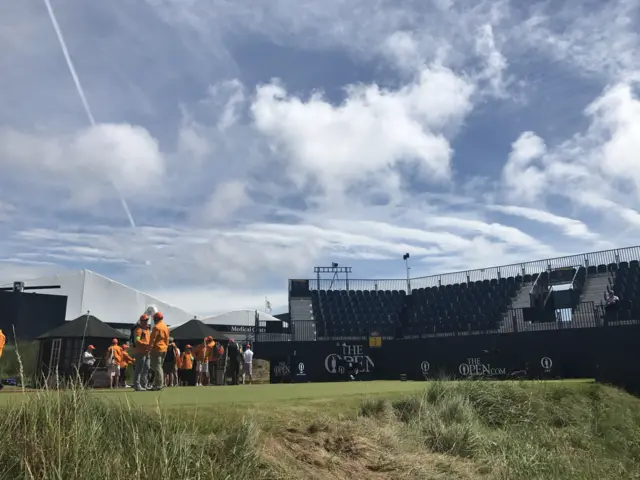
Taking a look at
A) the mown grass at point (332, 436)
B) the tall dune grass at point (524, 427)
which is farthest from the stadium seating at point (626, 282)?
the mown grass at point (332, 436)

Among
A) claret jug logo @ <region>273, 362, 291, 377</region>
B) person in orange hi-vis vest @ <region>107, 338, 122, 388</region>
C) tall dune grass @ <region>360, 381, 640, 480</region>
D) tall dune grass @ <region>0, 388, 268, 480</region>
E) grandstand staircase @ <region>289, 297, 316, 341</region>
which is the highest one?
grandstand staircase @ <region>289, 297, 316, 341</region>

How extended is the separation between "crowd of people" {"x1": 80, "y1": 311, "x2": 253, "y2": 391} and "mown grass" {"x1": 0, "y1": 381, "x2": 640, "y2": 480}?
9.94 feet

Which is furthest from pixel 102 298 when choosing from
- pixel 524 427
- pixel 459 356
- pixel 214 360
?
pixel 524 427

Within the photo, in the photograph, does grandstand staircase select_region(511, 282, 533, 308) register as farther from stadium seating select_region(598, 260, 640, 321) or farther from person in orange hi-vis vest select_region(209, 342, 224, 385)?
person in orange hi-vis vest select_region(209, 342, 224, 385)

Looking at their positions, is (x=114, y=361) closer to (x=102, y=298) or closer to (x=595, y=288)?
(x=595, y=288)

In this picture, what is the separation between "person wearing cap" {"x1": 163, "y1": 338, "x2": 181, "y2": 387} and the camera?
17203mm

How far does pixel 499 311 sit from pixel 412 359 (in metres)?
A: 6.49

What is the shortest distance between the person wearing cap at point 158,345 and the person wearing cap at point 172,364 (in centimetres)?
528

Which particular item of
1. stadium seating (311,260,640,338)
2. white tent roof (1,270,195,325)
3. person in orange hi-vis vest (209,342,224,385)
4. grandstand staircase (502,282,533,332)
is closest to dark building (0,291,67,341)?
white tent roof (1,270,195,325)

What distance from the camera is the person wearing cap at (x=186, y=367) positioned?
17.7 m

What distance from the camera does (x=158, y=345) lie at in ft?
38.6

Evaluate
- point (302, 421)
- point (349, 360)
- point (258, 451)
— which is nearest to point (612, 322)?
point (349, 360)

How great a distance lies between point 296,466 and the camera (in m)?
6.33

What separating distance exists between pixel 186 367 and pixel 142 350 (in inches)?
238
